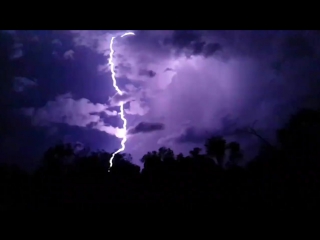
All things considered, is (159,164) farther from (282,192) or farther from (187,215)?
(282,192)

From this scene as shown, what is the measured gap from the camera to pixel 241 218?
7.82 feet

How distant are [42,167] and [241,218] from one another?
8.02ft

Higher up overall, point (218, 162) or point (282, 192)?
point (218, 162)

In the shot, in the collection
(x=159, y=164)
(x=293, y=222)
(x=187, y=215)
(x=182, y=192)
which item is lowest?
(x=293, y=222)

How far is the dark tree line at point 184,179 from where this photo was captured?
2848mm

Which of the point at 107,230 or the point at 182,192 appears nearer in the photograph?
the point at 107,230

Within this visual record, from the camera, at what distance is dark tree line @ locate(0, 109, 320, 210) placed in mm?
2848

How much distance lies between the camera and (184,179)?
320 centimetres

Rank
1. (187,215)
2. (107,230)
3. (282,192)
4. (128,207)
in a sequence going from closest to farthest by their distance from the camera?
(107,230)
(187,215)
(128,207)
(282,192)

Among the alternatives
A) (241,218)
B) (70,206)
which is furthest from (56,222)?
(241,218)
